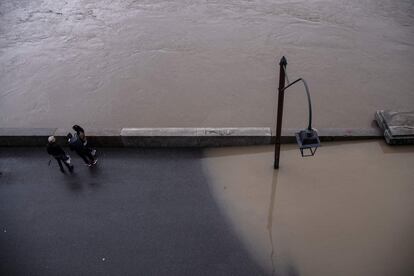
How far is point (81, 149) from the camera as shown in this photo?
23.0ft

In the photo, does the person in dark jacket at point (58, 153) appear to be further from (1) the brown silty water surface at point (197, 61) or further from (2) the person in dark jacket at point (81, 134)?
(1) the brown silty water surface at point (197, 61)

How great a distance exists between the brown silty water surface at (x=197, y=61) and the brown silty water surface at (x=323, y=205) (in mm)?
1571

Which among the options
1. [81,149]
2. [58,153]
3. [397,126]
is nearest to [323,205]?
[397,126]

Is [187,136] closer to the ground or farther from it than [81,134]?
closer to the ground

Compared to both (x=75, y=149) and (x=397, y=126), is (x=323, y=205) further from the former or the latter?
→ (x=75, y=149)

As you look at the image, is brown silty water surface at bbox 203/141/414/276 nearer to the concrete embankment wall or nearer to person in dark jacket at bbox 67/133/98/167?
the concrete embankment wall

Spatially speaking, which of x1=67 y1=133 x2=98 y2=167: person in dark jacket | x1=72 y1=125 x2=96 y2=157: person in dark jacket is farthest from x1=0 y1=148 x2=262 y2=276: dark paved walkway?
x1=72 y1=125 x2=96 y2=157: person in dark jacket

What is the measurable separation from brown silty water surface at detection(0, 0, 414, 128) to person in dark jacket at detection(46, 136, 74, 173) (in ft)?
6.37

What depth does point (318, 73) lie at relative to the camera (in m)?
10.5

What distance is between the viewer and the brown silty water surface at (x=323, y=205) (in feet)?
18.7

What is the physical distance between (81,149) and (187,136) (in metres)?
2.35

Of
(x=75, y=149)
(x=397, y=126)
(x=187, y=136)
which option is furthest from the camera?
(x=187, y=136)

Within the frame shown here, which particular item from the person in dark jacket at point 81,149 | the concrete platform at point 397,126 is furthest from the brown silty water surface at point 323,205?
the person in dark jacket at point 81,149

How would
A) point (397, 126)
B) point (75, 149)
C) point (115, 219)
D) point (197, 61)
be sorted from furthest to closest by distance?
point (197, 61)
point (397, 126)
point (75, 149)
point (115, 219)
